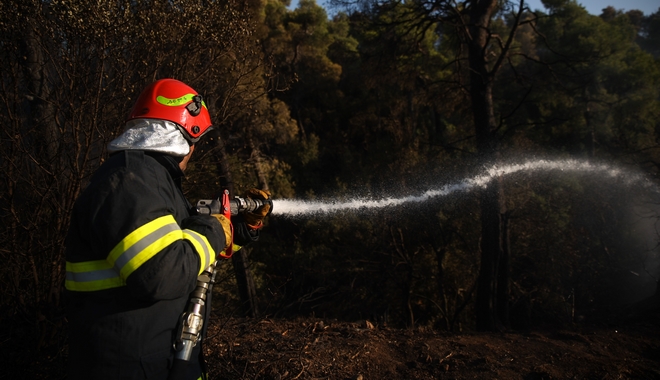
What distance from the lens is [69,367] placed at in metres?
1.81

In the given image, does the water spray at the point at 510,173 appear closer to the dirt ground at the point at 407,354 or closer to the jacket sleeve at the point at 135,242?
the dirt ground at the point at 407,354

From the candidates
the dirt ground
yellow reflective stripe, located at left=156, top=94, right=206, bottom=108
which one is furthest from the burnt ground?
yellow reflective stripe, located at left=156, top=94, right=206, bottom=108

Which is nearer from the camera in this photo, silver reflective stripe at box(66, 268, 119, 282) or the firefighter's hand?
silver reflective stripe at box(66, 268, 119, 282)

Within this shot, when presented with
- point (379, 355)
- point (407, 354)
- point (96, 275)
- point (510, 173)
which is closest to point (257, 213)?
point (96, 275)

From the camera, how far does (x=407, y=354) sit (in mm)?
3811

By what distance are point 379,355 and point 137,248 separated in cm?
272

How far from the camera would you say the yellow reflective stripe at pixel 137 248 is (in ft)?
5.19

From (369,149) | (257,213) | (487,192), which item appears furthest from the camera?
(369,149)

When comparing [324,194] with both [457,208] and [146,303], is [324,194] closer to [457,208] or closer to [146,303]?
[457,208]

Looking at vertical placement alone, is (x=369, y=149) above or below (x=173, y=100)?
below

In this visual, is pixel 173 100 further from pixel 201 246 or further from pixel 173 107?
pixel 201 246

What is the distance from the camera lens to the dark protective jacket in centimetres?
160

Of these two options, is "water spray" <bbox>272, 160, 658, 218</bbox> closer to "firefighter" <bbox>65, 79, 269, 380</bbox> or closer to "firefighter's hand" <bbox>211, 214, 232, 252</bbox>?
"firefighter's hand" <bbox>211, 214, 232, 252</bbox>

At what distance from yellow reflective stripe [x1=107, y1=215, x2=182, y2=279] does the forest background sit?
2701mm
